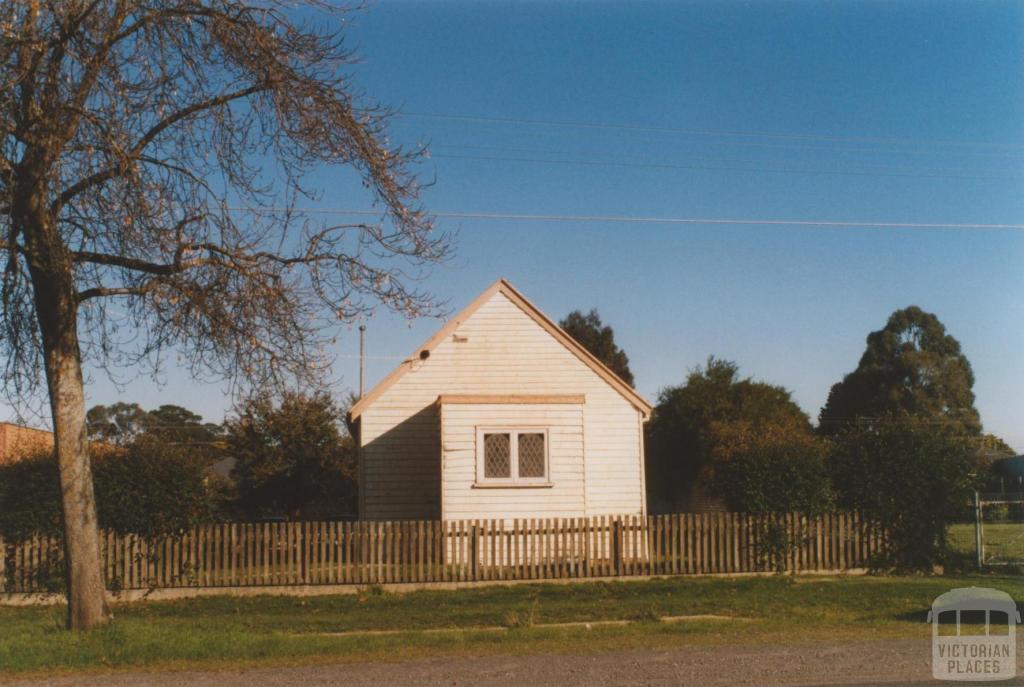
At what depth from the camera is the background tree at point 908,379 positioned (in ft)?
218

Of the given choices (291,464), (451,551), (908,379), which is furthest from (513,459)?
(908,379)

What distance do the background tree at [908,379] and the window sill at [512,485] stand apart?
4842 cm

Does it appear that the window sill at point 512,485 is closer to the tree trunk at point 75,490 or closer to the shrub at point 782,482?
the shrub at point 782,482

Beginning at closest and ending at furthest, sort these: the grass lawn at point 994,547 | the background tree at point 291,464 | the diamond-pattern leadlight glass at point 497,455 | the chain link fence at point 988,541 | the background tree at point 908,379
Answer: the chain link fence at point 988,541, the grass lawn at point 994,547, the diamond-pattern leadlight glass at point 497,455, the background tree at point 291,464, the background tree at point 908,379

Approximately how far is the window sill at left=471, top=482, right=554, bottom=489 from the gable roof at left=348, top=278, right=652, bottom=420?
3881 mm

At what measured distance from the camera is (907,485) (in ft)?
64.6

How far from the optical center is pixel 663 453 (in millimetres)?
49625

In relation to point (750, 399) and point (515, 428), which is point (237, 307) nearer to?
point (515, 428)

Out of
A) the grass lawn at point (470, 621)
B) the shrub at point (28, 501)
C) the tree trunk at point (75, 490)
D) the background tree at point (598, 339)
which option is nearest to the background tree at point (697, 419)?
the background tree at point (598, 339)

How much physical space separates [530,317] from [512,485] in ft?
16.0

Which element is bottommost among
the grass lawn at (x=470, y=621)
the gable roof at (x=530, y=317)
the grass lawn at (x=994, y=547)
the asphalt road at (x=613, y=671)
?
the grass lawn at (x=994, y=547)

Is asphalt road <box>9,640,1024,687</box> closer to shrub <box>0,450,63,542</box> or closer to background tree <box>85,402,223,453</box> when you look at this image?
shrub <box>0,450,63,542</box>

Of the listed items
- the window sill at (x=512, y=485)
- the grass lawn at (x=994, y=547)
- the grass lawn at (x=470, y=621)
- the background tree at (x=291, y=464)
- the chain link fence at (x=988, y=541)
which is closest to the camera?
the grass lawn at (x=470, y=621)

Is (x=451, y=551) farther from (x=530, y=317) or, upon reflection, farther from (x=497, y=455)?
(x=530, y=317)
